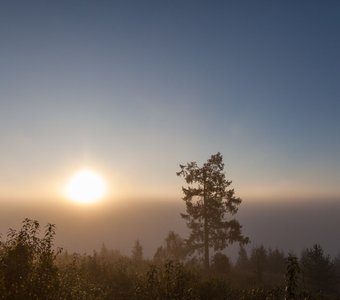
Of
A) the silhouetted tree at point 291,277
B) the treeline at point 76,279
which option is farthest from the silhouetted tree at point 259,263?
the silhouetted tree at point 291,277

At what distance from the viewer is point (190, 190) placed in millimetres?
37062

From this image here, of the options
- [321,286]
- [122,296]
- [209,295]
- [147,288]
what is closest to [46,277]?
[147,288]

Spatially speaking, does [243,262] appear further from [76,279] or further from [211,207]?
[76,279]

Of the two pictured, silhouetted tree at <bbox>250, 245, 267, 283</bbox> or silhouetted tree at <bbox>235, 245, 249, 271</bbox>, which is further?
silhouetted tree at <bbox>235, 245, 249, 271</bbox>

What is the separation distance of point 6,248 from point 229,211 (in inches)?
1160

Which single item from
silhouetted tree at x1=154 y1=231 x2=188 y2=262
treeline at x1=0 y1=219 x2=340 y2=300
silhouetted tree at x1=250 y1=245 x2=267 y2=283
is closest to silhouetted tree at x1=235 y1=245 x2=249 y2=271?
silhouetted tree at x1=250 y1=245 x2=267 y2=283

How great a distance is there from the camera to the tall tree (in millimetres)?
36594

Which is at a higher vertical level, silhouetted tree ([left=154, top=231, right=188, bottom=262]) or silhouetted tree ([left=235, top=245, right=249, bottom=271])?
silhouetted tree ([left=154, top=231, right=188, bottom=262])

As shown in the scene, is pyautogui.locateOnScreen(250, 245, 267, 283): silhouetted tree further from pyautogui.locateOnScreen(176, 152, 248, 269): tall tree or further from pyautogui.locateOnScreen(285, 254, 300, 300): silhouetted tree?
pyautogui.locateOnScreen(285, 254, 300, 300): silhouetted tree

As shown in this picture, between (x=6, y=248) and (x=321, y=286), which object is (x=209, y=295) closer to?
(x=6, y=248)

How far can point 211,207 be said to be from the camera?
36875mm

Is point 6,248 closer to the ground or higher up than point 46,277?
higher up


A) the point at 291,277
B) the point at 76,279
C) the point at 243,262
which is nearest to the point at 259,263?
the point at 243,262

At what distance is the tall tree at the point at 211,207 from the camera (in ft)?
120
